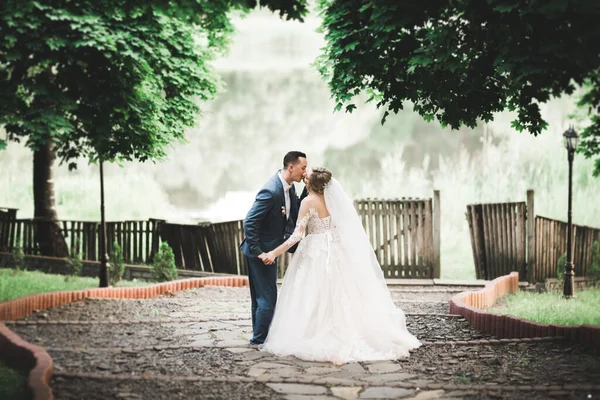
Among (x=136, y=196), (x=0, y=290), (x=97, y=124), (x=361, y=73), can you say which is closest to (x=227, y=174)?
(x=136, y=196)

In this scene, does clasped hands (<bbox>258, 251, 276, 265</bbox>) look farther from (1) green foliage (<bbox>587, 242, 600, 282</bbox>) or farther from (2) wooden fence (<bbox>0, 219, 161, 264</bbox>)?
(1) green foliage (<bbox>587, 242, 600, 282</bbox>)

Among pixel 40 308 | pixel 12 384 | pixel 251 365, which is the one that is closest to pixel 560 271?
pixel 251 365

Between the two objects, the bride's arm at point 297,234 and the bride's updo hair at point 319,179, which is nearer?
the bride's arm at point 297,234

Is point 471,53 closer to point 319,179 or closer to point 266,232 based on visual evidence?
point 319,179

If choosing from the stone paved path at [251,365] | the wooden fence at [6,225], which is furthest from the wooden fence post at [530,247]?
the wooden fence at [6,225]

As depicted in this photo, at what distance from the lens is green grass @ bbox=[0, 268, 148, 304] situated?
11.3m

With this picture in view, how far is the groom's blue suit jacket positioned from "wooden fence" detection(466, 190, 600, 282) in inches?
295

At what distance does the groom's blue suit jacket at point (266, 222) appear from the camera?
6977 mm

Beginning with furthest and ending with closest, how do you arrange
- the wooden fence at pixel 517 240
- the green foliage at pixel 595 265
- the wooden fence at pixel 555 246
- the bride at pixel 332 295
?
the green foliage at pixel 595 265 → the wooden fence at pixel 555 246 → the wooden fence at pixel 517 240 → the bride at pixel 332 295

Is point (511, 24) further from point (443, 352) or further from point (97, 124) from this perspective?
point (97, 124)

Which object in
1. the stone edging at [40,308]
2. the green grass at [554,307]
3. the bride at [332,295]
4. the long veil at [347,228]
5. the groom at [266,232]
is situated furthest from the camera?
the green grass at [554,307]

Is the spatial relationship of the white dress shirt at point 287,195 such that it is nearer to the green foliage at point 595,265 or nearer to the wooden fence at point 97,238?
the wooden fence at point 97,238

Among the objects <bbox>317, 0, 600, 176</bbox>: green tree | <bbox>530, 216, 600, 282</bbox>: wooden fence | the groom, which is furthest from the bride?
<bbox>530, 216, 600, 282</bbox>: wooden fence

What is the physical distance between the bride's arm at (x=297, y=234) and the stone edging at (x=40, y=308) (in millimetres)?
2354
